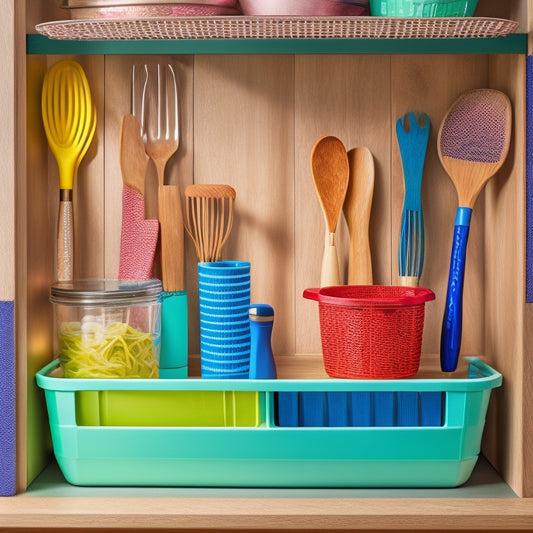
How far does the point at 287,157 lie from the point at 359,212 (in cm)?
15

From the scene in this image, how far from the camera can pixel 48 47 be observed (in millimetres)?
1099

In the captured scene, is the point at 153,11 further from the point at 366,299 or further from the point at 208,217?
the point at 366,299

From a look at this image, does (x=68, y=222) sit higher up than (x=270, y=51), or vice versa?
(x=270, y=51)

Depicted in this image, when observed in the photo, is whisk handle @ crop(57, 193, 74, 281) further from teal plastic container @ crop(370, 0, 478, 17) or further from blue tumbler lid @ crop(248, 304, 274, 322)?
teal plastic container @ crop(370, 0, 478, 17)

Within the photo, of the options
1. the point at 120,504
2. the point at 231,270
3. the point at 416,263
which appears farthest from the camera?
the point at 416,263

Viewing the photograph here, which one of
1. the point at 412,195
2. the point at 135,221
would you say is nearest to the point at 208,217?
the point at 135,221

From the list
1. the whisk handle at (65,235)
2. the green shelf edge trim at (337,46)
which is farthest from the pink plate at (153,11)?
the whisk handle at (65,235)

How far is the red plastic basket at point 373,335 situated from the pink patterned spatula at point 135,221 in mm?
295

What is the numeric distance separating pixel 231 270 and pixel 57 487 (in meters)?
0.39

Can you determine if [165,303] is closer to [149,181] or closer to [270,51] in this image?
[149,181]

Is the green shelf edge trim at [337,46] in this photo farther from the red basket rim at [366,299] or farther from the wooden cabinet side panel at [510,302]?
the red basket rim at [366,299]

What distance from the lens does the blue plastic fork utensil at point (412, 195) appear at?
129 cm

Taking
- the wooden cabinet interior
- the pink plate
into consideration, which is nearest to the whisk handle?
the wooden cabinet interior

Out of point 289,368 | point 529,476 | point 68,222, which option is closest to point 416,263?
point 289,368
